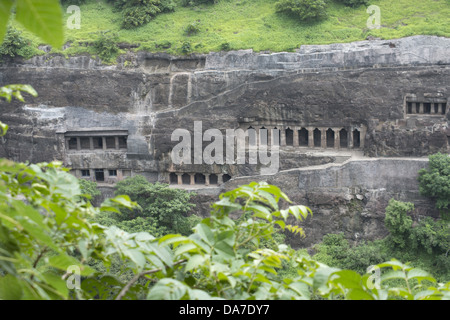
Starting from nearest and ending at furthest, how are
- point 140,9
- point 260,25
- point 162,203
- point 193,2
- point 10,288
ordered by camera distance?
point 10,288, point 162,203, point 260,25, point 140,9, point 193,2

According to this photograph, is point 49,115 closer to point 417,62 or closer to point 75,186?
point 417,62

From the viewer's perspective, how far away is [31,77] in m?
27.9

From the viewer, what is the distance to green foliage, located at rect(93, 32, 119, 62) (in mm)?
28625

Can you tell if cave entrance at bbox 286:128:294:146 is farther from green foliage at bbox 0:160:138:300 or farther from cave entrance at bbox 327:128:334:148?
green foliage at bbox 0:160:138:300

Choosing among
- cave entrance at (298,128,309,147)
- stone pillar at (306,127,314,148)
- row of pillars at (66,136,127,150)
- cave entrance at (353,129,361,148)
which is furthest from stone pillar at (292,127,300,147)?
row of pillars at (66,136,127,150)

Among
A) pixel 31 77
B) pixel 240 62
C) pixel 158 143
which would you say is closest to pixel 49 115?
pixel 31 77

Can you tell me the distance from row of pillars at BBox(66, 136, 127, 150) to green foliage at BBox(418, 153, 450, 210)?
15.4m

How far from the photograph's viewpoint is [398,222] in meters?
20.0

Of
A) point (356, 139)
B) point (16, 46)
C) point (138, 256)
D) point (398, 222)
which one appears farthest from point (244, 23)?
point (138, 256)

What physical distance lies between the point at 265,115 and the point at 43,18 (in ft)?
77.4

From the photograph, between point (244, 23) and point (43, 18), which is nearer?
point (43, 18)

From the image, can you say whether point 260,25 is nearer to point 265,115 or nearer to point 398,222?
point 265,115

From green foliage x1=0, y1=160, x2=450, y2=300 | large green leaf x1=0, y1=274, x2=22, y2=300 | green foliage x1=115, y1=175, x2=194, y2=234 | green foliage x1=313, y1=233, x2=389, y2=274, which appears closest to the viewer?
large green leaf x1=0, y1=274, x2=22, y2=300

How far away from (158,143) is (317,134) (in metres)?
7.97
